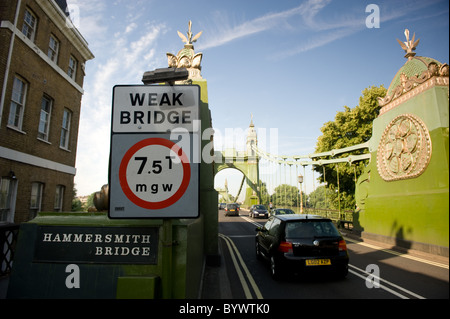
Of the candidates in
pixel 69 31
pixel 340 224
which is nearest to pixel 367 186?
pixel 340 224

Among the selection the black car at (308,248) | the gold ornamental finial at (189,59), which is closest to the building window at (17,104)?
the gold ornamental finial at (189,59)

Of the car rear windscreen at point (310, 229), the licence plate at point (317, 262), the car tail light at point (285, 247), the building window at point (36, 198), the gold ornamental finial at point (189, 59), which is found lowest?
the licence plate at point (317, 262)

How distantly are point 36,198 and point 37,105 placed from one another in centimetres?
395

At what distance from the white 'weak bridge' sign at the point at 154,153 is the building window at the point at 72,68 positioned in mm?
14148

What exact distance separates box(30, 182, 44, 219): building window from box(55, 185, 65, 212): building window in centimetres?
131

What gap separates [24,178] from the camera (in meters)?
9.84

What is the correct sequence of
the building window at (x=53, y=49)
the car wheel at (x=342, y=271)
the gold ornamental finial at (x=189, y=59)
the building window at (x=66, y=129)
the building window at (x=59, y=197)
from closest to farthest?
the car wheel at (x=342, y=271) → the gold ornamental finial at (x=189, y=59) → the building window at (x=53, y=49) → the building window at (x=59, y=197) → the building window at (x=66, y=129)

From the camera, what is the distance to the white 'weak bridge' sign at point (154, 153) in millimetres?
1984

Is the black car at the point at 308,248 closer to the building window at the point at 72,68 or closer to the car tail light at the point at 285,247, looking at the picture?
the car tail light at the point at 285,247

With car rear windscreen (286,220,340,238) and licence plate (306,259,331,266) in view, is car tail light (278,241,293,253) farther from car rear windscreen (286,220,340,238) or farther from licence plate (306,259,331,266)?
licence plate (306,259,331,266)

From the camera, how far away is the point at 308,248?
19.6 feet

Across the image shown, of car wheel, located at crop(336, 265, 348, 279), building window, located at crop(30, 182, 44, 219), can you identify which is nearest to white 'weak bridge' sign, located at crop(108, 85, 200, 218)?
car wheel, located at crop(336, 265, 348, 279)

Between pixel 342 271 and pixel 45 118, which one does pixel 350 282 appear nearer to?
pixel 342 271
